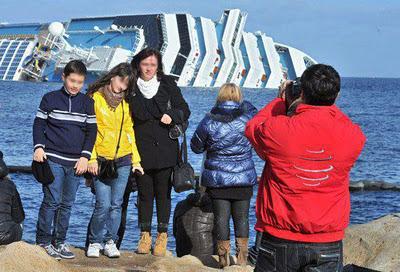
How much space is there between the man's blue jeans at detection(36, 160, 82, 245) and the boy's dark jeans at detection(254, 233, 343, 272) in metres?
2.36

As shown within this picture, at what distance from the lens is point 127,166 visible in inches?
220

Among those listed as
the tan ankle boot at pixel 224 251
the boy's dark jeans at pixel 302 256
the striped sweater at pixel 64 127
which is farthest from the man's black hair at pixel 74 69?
the boy's dark jeans at pixel 302 256

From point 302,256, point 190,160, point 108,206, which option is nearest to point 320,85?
point 302,256

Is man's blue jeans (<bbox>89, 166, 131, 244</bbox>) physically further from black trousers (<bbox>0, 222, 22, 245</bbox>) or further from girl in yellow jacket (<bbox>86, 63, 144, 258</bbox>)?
black trousers (<bbox>0, 222, 22, 245</bbox>)

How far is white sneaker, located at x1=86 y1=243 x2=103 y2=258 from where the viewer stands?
556 centimetres

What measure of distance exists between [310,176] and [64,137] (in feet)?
8.11

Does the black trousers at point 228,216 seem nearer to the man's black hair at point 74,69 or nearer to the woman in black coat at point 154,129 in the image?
the woman in black coat at point 154,129

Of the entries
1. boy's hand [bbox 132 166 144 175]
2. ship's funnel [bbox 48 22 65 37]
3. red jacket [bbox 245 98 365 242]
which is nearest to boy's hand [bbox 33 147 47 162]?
boy's hand [bbox 132 166 144 175]

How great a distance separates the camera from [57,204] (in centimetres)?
539

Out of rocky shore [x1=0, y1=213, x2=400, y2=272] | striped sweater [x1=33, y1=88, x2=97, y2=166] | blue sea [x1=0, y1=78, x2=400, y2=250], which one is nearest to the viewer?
rocky shore [x1=0, y1=213, x2=400, y2=272]

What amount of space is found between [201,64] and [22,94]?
19.7 metres

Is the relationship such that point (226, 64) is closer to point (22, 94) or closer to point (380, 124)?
point (22, 94)

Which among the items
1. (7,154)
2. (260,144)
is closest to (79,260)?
(260,144)

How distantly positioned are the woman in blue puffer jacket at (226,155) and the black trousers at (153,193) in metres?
0.35
